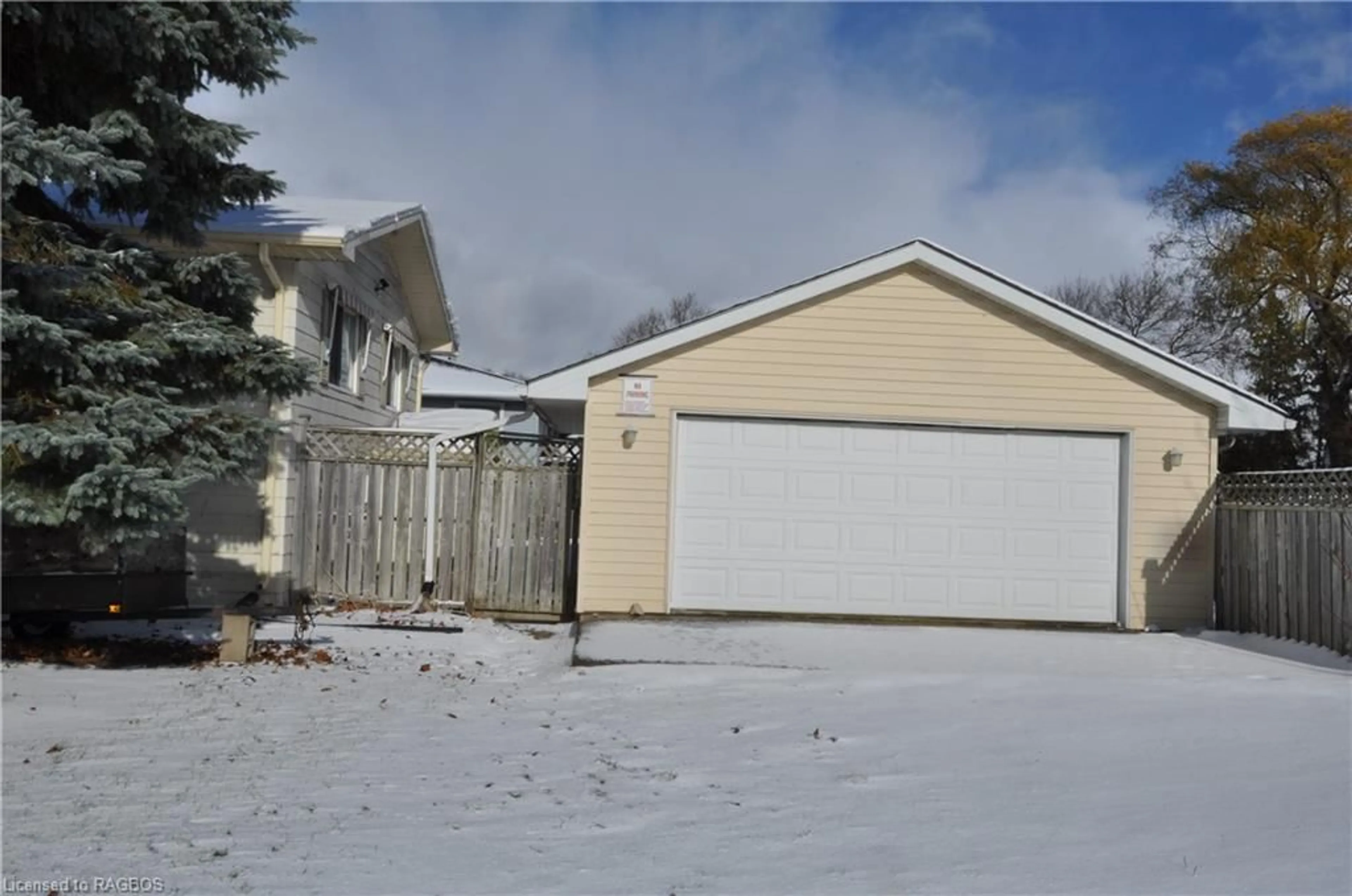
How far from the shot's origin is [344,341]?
13641mm

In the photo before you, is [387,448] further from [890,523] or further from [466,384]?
[466,384]

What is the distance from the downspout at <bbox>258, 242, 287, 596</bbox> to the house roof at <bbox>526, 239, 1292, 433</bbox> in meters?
2.53

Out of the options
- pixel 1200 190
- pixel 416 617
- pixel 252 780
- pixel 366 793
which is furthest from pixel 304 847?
pixel 1200 190

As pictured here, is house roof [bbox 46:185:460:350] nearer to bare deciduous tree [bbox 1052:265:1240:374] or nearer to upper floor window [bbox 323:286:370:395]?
upper floor window [bbox 323:286:370:395]

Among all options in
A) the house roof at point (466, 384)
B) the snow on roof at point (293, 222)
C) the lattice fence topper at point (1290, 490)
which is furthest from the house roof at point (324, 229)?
the house roof at point (466, 384)

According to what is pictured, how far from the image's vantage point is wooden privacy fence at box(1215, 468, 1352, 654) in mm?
9477

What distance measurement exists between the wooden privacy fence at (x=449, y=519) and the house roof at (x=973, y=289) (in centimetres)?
94

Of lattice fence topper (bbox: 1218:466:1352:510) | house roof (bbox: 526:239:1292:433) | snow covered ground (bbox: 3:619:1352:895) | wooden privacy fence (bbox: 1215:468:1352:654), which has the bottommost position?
snow covered ground (bbox: 3:619:1352:895)

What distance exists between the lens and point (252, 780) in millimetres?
5352

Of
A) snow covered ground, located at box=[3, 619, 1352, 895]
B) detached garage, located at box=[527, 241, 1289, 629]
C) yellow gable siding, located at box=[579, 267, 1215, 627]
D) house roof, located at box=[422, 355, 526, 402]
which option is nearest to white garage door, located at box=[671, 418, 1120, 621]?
detached garage, located at box=[527, 241, 1289, 629]

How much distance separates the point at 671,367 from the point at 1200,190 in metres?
24.1

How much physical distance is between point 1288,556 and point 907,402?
3.81 m

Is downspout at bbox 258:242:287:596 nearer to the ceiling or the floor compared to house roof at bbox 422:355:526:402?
nearer to the floor

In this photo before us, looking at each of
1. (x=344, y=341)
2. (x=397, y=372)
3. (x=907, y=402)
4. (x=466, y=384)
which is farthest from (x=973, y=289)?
(x=466, y=384)
